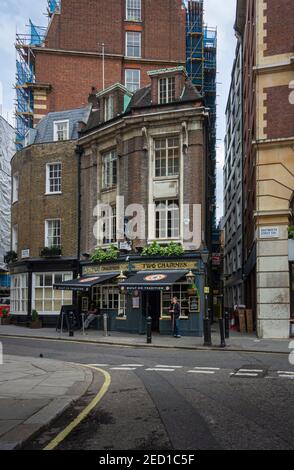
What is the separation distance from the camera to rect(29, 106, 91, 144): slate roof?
3375cm

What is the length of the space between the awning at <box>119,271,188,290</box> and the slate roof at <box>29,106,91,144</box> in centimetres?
1174

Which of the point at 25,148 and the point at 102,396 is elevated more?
the point at 25,148

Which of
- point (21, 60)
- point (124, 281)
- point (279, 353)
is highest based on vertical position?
point (21, 60)

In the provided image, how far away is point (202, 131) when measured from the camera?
2642 cm

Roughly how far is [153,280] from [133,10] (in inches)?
1132

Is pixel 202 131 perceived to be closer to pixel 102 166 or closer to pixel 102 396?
pixel 102 166

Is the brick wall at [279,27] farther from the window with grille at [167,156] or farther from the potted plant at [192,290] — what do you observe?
the potted plant at [192,290]

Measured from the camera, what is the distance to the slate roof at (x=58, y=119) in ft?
111

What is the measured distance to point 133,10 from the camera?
44.7m

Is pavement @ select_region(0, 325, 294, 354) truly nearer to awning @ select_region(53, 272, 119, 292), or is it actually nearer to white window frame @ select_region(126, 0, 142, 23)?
awning @ select_region(53, 272, 119, 292)

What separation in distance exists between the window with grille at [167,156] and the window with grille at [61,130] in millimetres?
8802

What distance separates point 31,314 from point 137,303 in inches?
330

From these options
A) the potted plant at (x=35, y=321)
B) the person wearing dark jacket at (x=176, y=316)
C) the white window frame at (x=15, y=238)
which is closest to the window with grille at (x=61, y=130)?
the white window frame at (x=15, y=238)
